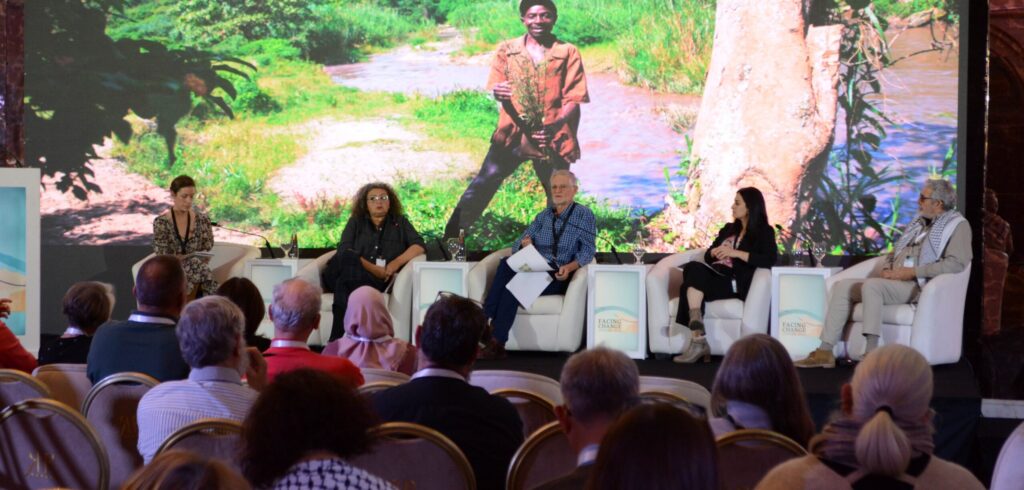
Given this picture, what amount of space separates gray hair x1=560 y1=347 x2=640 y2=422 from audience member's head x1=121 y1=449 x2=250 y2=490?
97cm

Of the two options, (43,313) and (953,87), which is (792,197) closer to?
(953,87)

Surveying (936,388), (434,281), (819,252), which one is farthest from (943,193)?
(434,281)

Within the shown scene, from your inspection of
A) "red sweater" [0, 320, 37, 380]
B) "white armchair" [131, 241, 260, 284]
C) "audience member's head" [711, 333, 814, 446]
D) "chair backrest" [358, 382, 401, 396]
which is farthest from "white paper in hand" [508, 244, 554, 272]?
"audience member's head" [711, 333, 814, 446]

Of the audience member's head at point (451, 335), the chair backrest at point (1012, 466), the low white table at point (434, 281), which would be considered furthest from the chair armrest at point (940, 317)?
the audience member's head at point (451, 335)

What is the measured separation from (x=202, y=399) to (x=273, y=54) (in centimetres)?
606

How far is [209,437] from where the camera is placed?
2.44m

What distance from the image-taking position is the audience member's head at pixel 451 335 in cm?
283

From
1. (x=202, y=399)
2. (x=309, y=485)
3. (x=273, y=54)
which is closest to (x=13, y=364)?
(x=202, y=399)

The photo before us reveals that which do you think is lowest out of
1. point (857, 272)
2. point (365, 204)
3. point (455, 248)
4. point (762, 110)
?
point (857, 272)

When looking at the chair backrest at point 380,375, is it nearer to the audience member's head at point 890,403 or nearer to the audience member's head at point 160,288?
the audience member's head at point 160,288

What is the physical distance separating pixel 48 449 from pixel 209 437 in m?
0.48

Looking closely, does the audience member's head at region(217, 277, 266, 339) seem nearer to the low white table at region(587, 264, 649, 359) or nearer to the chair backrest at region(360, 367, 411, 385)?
the chair backrest at region(360, 367, 411, 385)

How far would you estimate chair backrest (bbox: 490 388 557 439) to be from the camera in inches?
118

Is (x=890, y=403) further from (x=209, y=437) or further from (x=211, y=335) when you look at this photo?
(x=211, y=335)
